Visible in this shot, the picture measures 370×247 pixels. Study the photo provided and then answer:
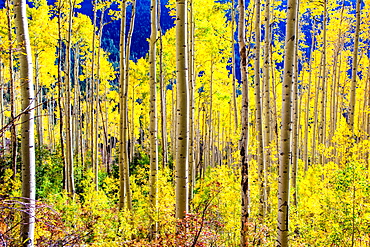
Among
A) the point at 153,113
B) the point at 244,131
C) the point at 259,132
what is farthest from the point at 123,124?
the point at 244,131

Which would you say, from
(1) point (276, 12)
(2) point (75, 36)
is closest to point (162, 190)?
(1) point (276, 12)

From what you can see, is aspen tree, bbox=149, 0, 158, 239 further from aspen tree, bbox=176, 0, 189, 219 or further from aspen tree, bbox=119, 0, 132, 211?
aspen tree, bbox=176, 0, 189, 219

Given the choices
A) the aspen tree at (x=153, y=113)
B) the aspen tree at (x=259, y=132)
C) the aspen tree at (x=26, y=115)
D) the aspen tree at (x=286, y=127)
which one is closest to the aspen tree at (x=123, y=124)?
the aspen tree at (x=153, y=113)

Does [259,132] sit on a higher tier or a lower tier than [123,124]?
lower

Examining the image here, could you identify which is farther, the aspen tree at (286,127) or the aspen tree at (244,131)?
the aspen tree at (244,131)

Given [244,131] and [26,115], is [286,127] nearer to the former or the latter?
[244,131]

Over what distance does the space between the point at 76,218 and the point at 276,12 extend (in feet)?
29.1

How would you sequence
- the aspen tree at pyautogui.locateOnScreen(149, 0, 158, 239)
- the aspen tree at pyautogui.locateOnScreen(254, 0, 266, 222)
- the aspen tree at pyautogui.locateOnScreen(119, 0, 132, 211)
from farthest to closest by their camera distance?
1. the aspen tree at pyautogui.locateOnScreen(119, 0, 132, 211)
2. the aspen tree at pyautogui.locateOnScreen(254, 0, 266, 222)
3. the aspen tree at pyautogui.locateOnScreen(149, 0, 158, 239)

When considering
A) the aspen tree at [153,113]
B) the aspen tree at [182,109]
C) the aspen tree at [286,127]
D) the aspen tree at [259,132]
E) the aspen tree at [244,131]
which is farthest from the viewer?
the aspen tree at [259,132]

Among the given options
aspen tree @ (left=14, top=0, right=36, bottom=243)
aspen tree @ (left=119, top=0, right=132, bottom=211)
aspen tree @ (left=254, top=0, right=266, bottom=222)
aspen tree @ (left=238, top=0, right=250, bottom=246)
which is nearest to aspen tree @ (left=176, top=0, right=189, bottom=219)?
aspen tree @ (left=238, top=0, right=250, bottom=246)

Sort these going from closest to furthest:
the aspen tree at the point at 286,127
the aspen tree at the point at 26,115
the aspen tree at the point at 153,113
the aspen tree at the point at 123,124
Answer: the aspen tree at the point at 26,115
the aspen tree at the point at 286,127
the aspen tree at the point at 153,113
the aspen tree at the point at 123,124

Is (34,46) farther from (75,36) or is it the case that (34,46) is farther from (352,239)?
(352,239)

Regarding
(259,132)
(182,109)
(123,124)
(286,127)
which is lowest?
(259,132)

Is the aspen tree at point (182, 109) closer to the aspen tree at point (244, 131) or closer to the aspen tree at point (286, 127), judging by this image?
the aspen tree at point (244, 131)
